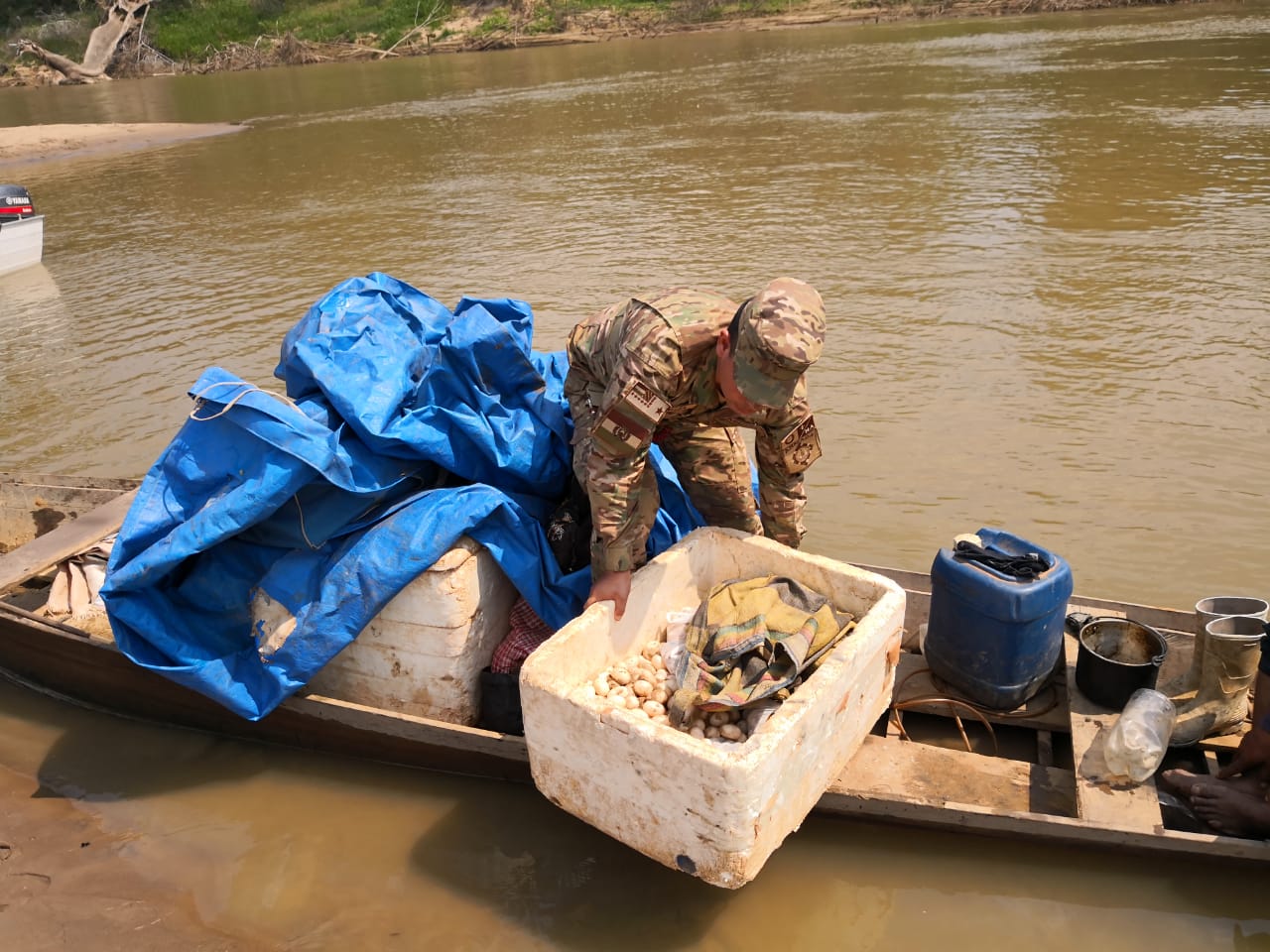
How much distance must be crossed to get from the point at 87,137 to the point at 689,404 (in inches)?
923

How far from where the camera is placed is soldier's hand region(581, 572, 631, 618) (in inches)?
133

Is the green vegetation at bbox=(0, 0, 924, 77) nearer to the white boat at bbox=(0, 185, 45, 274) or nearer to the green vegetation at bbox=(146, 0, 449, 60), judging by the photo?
the green vegetation at bbox=(146, 0, 449, 60)

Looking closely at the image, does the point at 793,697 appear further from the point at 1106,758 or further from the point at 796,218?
the point at 796,218

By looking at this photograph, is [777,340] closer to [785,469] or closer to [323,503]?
[785,469]

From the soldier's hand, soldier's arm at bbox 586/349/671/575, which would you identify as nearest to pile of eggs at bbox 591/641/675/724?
the soldier's hand

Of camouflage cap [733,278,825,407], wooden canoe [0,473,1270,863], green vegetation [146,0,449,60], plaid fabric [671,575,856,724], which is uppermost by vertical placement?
green vegetation [146,0,449,60]

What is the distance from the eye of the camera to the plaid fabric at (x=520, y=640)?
12.3ft

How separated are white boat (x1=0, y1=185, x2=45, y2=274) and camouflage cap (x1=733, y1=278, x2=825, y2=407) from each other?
453 inches

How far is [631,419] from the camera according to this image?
3270 mm

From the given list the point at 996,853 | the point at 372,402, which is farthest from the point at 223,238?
the point at 996,853

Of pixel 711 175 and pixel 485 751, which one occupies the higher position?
pixel 711 175

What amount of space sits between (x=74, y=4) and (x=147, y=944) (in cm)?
5050

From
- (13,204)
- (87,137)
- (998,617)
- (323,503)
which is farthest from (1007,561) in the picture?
(87,137)

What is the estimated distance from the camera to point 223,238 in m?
13.0
